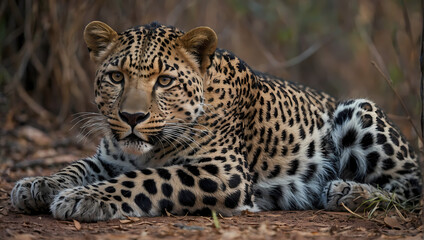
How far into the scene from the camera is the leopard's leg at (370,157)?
7.29m

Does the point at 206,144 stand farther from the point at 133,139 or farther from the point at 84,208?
the point at 84,208

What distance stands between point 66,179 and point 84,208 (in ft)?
3.76

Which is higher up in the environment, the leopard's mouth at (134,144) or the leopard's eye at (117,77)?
the leopard's eye at (117,77)

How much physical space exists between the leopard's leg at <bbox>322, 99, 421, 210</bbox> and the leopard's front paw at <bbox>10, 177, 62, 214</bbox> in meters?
3.30

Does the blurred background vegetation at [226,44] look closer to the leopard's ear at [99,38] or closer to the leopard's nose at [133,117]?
the leopard's nose at [133,117]

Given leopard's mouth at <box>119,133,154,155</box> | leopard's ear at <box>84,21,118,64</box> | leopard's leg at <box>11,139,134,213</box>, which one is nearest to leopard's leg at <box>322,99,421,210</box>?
leopard's mouth at <box>119,133,154,155</box>

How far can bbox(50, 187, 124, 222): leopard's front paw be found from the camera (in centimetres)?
566

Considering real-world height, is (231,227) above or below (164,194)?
below

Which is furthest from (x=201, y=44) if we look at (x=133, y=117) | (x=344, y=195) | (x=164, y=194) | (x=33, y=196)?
→ (x=344, y=195)

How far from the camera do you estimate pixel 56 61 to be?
1196 cm

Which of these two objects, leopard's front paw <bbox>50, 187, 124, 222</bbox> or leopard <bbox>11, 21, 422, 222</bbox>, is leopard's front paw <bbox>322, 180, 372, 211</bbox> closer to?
leopard <bbox>11, 21, 422, 222</bbox>

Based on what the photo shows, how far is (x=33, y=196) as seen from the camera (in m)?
6.18

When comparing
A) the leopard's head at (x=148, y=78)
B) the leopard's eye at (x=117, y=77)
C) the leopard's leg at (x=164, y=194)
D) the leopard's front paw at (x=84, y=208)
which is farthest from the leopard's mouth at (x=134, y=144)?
the leopard's eye at (x=117, y=77)

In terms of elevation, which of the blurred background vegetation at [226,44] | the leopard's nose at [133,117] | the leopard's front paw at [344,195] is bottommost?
the leopard's front paw at [344,195]
